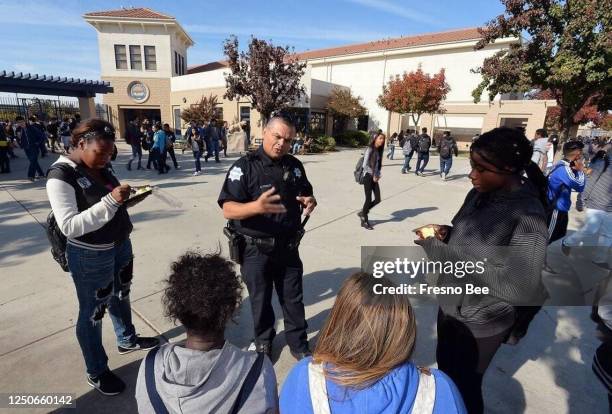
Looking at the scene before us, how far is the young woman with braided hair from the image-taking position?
1.50 m

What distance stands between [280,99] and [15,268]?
1600cm

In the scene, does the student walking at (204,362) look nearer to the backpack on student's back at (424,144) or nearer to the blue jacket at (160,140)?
the blue jacket at (160,140)

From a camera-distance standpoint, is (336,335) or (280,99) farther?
(280,99)

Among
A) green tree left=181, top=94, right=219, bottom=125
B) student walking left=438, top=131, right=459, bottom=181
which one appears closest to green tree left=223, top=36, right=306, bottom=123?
green tree left=181, top=94, right=219, bottom=125

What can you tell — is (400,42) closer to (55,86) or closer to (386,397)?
(55,86)

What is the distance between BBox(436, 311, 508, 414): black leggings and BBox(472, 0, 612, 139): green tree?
11.0 m

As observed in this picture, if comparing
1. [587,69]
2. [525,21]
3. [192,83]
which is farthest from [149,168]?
[192,83]

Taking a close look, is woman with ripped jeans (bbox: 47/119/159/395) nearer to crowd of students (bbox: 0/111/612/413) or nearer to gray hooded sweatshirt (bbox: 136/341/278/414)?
crowd of students (bbox: 0/111/612/413)

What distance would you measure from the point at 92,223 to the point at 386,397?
1784mm

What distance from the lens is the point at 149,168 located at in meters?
11.2

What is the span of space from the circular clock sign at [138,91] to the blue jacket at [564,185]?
1098 inches

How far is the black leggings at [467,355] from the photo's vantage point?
1677 millimetres

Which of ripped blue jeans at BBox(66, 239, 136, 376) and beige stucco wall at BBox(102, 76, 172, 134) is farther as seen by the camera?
beige stucco wall at BBox(102, 76, 172, 134)

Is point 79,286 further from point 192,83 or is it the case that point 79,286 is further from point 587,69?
point 192,83
